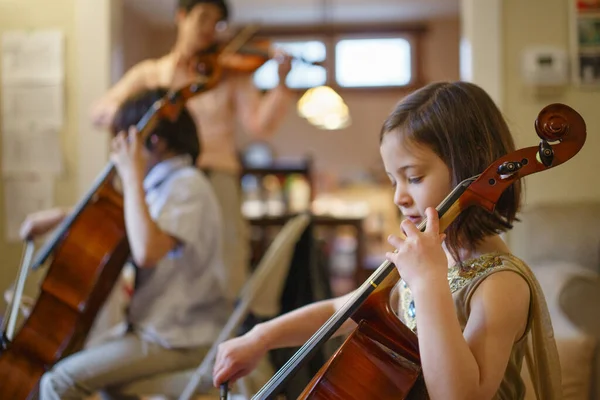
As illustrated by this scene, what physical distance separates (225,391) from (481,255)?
1.44 ft

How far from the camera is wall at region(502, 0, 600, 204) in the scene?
254cm

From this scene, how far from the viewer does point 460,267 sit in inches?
39.4

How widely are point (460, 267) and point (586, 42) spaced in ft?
6.11

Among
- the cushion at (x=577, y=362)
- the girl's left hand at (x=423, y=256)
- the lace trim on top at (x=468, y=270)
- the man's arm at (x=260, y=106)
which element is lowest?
the cushion at (x=577, y=362)

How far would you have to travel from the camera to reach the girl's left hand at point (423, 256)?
82 centimetres

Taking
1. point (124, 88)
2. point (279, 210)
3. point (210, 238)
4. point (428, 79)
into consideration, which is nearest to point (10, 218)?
point (124, 88)

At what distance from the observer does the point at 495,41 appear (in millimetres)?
2547

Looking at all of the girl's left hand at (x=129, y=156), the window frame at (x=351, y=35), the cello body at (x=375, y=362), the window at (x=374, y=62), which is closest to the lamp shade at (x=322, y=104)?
the girl's left hand at (x=129, y=156)

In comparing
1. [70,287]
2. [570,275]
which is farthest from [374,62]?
[70,287]

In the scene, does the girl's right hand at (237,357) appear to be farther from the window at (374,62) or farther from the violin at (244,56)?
the window at (374,62)

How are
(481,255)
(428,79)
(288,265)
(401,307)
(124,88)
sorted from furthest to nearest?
(428,79)
(124,88)
(288,265)
(401,307)
(481,255)

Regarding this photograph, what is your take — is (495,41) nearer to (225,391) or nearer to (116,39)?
(116,39)

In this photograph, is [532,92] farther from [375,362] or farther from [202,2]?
[375,362]

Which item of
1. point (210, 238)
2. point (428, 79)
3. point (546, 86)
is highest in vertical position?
point (428, 79)
